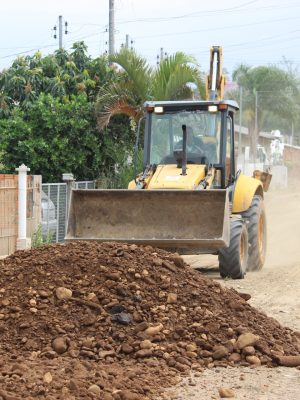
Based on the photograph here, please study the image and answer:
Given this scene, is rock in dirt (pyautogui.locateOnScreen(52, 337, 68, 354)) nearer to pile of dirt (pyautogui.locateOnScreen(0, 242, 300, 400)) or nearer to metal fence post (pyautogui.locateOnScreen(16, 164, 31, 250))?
pile of dirt (pyautogui.locateOnScreen(0, 242, 300, 400))

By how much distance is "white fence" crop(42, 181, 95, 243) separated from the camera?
1995 centimetres

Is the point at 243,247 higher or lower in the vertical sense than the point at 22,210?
lower

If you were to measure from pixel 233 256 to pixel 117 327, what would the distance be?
612 cm

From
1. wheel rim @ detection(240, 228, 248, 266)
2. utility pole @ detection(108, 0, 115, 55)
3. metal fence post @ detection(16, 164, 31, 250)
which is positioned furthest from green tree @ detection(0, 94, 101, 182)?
wheel rim @ detection(240, 228, 248, 266)

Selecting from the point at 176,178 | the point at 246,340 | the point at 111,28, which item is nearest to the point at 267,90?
the point at 111,28

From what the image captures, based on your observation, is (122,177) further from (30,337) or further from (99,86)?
(30,337)

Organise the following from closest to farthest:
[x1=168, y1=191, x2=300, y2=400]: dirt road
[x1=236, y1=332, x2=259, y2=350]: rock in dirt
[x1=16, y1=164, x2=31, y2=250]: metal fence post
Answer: [x1=168, y1=191, x2=300, y2=400]: dirt road < [x1=236, y1=332, x2=259, y2=350]: rock in dirt < [x1=16, y1=164, x2=31, y2=250]: metal fence post

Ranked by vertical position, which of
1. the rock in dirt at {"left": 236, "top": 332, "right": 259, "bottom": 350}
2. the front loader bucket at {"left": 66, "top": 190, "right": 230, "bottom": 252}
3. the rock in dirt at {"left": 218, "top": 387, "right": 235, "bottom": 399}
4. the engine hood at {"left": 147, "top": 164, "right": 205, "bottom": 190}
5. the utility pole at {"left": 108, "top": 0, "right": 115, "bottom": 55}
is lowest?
the rock in dirt at {"left": 218, "top": 387, "right": 235, "bottom": 399}

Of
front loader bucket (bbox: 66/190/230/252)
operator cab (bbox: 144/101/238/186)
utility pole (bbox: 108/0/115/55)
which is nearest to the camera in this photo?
front loader bucket (bbox: 66/190/230/252)

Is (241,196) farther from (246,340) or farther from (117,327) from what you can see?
(117,327)

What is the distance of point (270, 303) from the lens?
11.9 m

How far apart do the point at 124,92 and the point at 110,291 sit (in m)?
14.7

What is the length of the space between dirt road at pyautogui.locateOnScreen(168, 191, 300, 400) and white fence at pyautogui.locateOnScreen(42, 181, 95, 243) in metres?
3.85

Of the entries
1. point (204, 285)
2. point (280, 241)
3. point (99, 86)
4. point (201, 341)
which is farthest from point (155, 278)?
point (99, 86)
